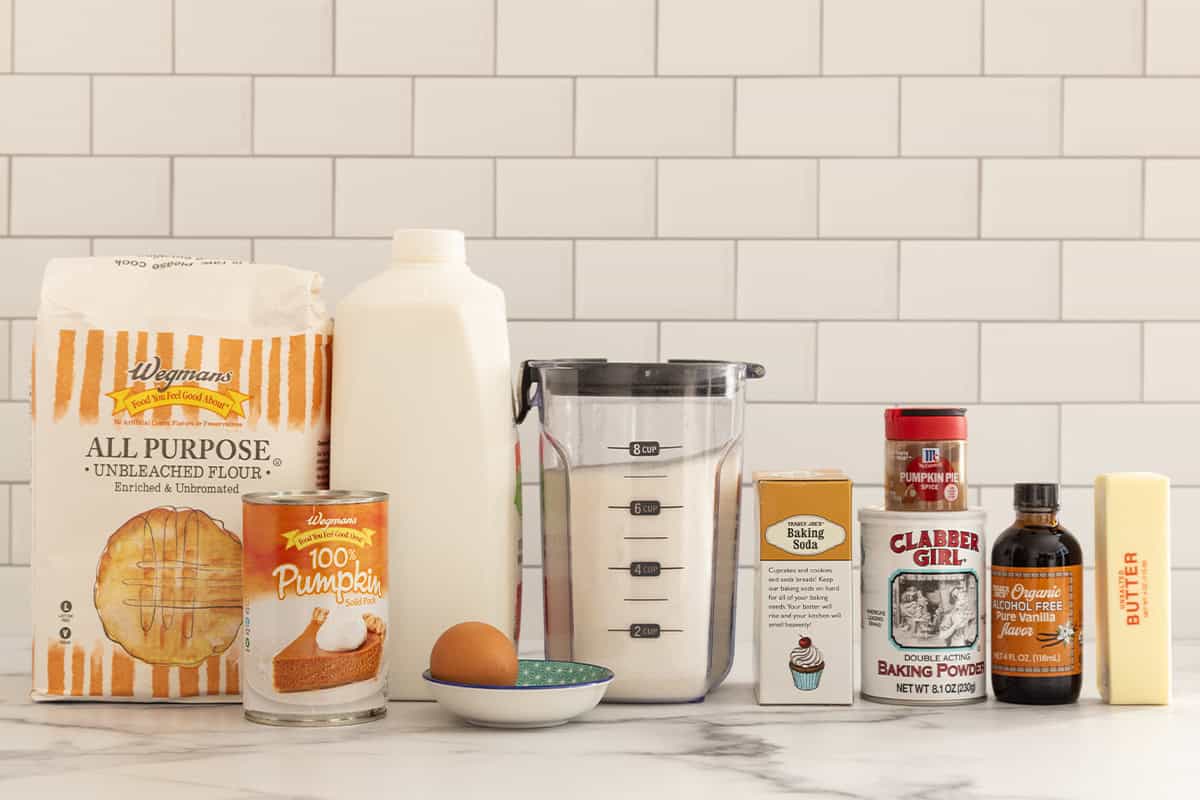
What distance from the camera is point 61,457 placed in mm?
980

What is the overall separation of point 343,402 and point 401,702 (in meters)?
0.25

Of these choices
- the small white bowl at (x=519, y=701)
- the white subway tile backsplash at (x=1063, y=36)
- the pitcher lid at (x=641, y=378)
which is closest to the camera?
the small white bowl at (x=519, y=701)

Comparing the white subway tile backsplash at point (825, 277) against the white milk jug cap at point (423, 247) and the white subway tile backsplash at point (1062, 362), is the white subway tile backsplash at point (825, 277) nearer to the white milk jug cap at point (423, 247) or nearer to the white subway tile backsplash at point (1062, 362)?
the white subway tile backsplash at point (1062, 362)

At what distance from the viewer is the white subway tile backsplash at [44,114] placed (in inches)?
51.2

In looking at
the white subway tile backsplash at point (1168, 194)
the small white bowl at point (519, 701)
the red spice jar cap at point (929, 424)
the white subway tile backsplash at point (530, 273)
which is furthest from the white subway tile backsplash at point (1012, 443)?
the small white bowl at point (519, 701)

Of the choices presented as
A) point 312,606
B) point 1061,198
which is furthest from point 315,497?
point 1061,198

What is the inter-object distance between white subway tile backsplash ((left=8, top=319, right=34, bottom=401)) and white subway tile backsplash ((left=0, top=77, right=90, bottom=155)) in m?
0.19

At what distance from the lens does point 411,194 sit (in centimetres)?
130

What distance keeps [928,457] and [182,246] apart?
819 millimetres

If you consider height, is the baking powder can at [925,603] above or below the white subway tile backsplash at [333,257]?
below

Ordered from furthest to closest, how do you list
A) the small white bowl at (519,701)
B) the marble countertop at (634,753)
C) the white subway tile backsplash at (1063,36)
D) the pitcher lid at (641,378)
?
1. the white subway tile backsplash at (1063,36)
2. the pitcher lid at (641,378)
3. the small white bowl at (519,701)
4. the marble countertop at (634,753)

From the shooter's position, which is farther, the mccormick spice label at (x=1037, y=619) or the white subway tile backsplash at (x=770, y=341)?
the white subway tile backsplash at (x=770, y=341)

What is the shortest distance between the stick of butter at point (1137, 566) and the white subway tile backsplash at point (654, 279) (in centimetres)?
47

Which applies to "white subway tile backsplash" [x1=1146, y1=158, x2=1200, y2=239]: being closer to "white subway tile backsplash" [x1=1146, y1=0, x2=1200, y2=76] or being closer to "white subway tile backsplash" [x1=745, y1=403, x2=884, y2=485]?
"white subway tile backsplash" [x1=1146, y1=0, x2=1200, y2=76]
